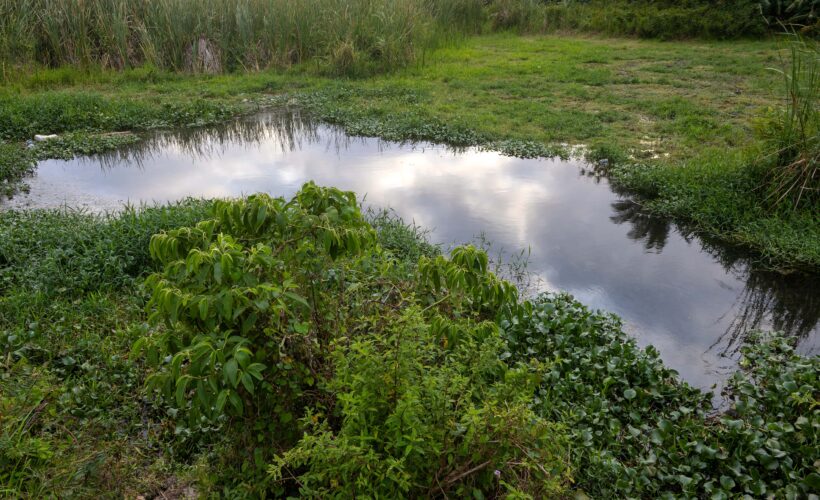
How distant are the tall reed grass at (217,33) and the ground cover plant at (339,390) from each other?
8.66 metres

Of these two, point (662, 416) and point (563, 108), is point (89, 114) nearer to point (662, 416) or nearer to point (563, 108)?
point (563, 108)

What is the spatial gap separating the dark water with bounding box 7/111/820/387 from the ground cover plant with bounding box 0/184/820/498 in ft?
1.99

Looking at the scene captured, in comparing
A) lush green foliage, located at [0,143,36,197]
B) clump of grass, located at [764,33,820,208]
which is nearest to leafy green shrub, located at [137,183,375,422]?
clump of grass, located at [764,33,820,208]

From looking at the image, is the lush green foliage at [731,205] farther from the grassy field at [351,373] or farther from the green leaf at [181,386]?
the green leaf at [181,386]

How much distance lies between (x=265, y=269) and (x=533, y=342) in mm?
2093

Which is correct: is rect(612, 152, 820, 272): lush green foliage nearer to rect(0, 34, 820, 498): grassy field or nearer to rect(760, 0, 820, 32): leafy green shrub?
rect(0, 34, 820, 498): grassy field

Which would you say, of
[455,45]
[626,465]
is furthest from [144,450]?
[455,45]

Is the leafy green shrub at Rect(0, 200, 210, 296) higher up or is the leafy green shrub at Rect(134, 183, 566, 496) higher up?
the leafy green shrub at Rect(134, 183, 566, 496)

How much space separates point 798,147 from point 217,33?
10628mm

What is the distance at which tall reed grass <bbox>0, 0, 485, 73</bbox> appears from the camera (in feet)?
36.7

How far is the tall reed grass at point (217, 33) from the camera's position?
11.2 metres

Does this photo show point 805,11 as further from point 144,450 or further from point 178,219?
point 144,450

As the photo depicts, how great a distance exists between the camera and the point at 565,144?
830cm

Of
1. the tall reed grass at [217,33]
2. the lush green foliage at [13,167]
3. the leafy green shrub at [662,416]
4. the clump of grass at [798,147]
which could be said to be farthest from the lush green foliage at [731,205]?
the lush green foliage at [13,167]
